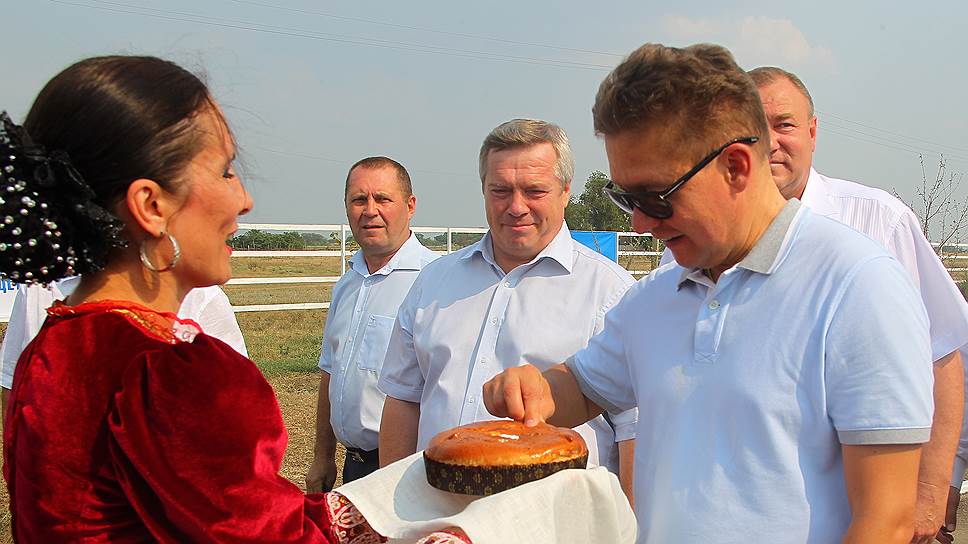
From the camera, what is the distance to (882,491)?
5.57ft

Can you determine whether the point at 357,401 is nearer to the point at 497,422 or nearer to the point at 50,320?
the point at 497,422

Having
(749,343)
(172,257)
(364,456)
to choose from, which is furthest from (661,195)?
(364,456)

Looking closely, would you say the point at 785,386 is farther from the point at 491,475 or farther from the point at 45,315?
the point at 45,315

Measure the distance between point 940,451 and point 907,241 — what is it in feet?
2.88

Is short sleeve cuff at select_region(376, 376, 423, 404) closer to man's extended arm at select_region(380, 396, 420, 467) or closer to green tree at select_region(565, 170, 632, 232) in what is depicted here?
man's extended arm at select_region(380, 396, 420, 467)

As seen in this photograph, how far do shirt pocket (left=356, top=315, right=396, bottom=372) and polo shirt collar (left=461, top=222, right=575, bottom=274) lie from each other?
50.3 inches

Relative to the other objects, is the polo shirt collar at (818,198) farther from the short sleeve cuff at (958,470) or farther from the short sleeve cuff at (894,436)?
the short sleeve cuff at (894,436)

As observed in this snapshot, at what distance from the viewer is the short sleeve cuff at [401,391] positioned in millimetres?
3729

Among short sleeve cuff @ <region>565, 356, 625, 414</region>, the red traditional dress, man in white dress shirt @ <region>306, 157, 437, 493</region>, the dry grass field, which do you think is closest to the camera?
the red traditional dress

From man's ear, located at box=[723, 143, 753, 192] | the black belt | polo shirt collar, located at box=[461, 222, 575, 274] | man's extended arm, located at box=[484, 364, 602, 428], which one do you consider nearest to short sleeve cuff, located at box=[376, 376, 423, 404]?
polo shirt collar, located at box=[461, 222, 575, 274]

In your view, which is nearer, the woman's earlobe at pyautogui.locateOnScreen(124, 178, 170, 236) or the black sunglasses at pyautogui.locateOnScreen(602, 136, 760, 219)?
the woman's earlobe at pyautogui.locateOnScreen(124, 178, 170, 236)

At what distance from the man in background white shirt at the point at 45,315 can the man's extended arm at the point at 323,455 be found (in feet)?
4.43

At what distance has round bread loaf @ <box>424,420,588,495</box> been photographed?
1.77 metres

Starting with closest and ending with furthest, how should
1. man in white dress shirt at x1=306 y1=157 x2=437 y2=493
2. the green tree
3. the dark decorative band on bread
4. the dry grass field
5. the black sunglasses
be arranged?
the dark decorative band on bread < the black sunglasses < man in white dress shirt at x1=306 y1=157 x2=437 y2=493 < the dry grass field < the green tree
